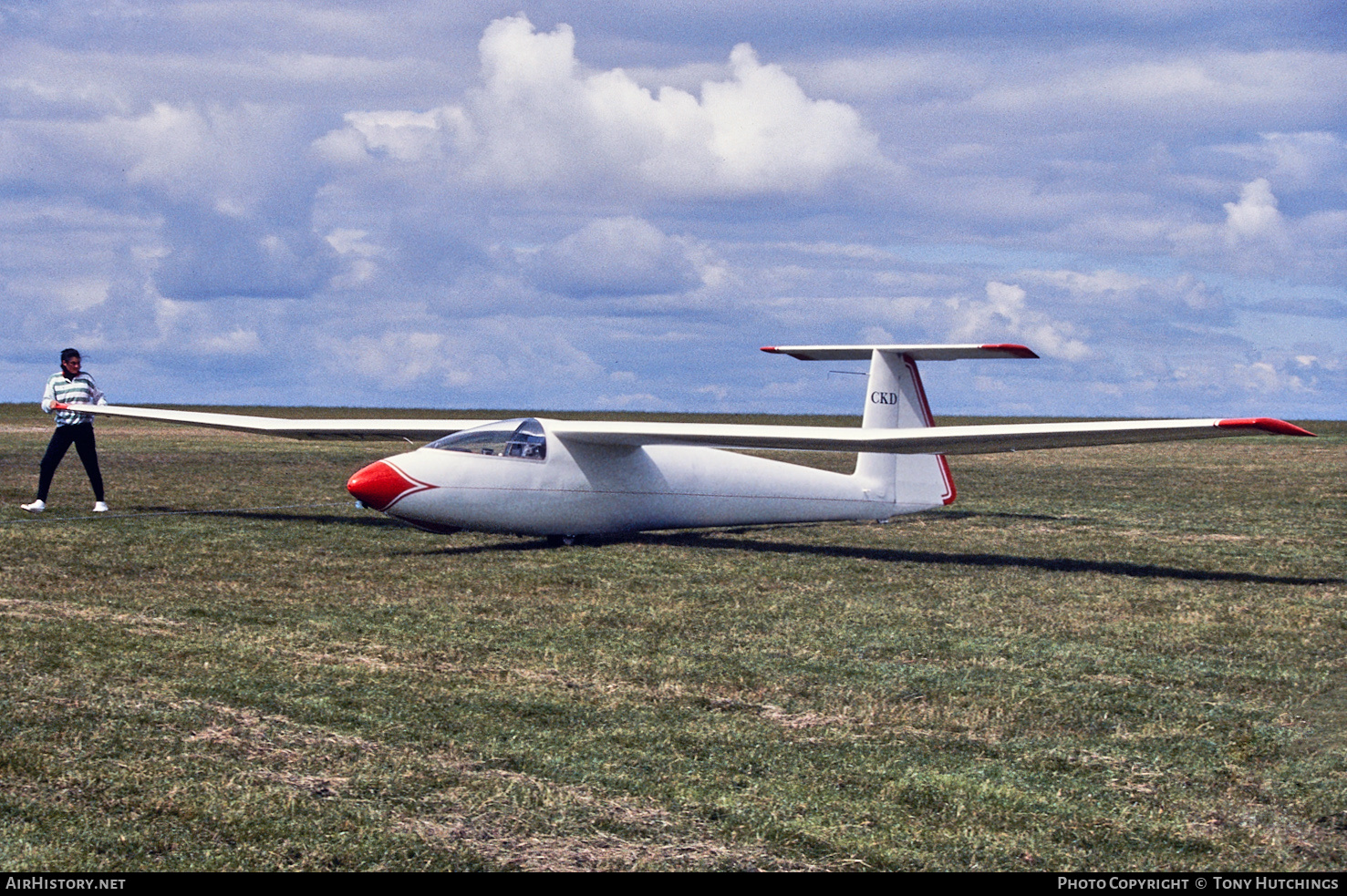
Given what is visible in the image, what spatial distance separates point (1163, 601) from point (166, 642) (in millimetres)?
9175

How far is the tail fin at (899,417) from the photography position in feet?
59.7

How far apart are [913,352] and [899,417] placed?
40.6 inches

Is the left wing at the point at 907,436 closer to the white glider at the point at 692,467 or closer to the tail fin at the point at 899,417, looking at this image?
the white glider at the point at 692,467

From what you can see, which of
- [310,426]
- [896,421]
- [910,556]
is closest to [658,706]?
[910,556]

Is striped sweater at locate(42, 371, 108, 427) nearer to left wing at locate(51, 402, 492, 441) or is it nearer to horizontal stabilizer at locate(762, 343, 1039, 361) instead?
left wing at locate(51, 402, 492, 441)

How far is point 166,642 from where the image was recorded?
8898 millimetres

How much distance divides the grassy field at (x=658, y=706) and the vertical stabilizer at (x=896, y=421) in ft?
8.20

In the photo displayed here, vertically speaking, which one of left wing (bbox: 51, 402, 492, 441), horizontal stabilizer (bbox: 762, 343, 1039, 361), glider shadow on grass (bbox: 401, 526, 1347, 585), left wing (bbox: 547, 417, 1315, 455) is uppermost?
horizontal stabilizer (bbox: 762, 343, 1039, 361)

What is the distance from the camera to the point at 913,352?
18094 millimetres

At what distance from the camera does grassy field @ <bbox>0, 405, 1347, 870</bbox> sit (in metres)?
5.13

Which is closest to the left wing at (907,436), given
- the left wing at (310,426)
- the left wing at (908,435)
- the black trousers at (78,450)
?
the left wing at (908,435)

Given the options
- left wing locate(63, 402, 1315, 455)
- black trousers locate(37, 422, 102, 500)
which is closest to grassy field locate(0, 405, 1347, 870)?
left wing locate(63, 402, 1315, 455)

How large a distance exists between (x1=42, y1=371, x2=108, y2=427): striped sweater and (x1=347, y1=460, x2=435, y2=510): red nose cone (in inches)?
259
